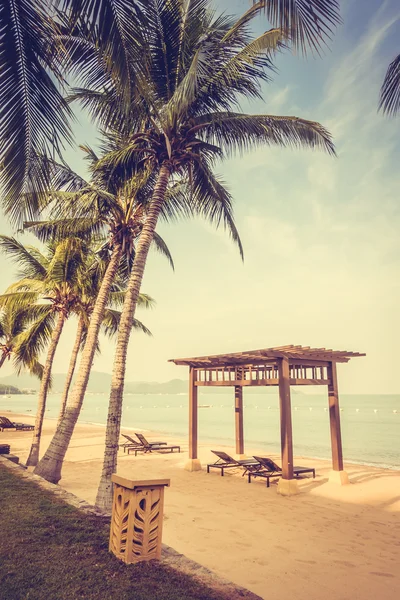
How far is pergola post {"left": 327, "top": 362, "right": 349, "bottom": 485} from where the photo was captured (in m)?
11.8

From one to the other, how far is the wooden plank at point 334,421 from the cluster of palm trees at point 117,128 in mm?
5373

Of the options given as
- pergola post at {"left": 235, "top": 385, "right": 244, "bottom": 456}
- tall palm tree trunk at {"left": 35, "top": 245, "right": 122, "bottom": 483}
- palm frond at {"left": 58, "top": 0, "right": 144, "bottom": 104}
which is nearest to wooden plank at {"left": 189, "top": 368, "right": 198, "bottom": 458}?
pergola post at {"left": 235, "top": 385, "right": 244, "bottom": 456}

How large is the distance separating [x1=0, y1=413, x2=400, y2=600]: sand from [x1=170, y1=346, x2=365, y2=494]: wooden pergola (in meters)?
0.76

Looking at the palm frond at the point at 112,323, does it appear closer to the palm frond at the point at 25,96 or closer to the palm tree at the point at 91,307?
the palm tree at the point at 91,307

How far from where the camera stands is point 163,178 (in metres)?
9.09

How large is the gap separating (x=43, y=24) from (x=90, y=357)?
7830mm

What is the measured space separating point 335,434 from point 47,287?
10929 millimetres

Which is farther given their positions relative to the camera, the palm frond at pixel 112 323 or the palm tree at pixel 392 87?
the palm frond at pixel 112 323

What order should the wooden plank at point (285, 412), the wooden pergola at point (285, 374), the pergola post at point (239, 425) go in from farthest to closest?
the pergola post at point (239, 425)
the wooden pergola at point (285, 374)
the wooden plank at point (285, 412)

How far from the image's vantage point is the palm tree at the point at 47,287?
13.0m

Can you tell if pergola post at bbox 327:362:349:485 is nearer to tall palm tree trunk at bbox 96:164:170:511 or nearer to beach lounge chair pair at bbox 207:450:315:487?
beach lounge chair pair at bbox 207:450:315:487

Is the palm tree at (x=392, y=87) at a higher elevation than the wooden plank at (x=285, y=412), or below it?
higher

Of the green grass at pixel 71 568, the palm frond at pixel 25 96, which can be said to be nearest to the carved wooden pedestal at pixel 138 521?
the green grass at pixel 71 568

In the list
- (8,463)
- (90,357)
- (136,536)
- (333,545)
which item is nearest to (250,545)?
(333,545)
